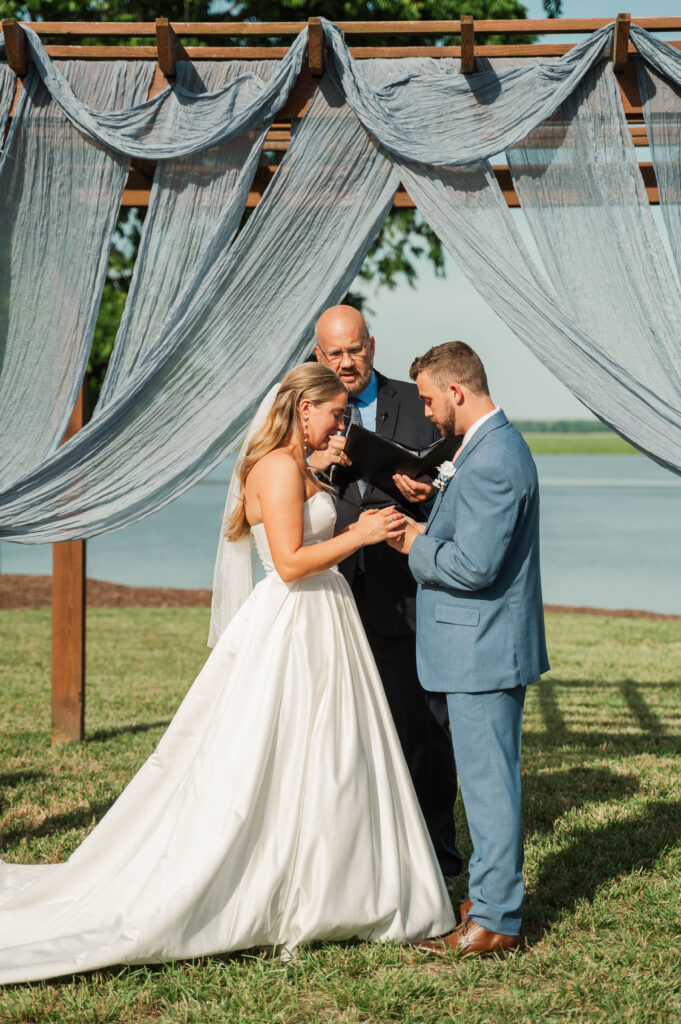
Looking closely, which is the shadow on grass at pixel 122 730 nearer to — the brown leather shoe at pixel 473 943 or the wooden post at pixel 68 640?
the wooden post at pixel 68 640

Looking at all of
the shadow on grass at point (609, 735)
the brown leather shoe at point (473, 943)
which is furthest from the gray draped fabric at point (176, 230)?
the shadow on grass at point (609, 735)

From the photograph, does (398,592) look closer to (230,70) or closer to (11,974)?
(11,974)

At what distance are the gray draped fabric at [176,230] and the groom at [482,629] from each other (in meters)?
1.30

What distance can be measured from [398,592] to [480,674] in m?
1.10

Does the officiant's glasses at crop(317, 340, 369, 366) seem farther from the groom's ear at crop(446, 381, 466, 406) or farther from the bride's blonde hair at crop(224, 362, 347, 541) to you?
the groom's ear at crop(446, 381, 466, 406)

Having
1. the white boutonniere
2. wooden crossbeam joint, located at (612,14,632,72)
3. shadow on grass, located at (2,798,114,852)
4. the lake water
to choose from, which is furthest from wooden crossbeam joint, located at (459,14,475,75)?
the lake water

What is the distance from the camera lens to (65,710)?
667cm

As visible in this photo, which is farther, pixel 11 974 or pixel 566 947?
pixel 566 947

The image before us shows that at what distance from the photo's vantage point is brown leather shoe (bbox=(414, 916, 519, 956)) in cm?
332

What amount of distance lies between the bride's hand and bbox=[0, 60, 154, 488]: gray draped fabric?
4.80ft

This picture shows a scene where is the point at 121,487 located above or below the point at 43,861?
above

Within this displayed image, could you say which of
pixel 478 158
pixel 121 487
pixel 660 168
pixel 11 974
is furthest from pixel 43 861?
pixel 660 168

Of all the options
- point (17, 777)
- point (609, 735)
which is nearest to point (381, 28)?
point (17, 777)

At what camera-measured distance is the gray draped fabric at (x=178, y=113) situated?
13.4ft
